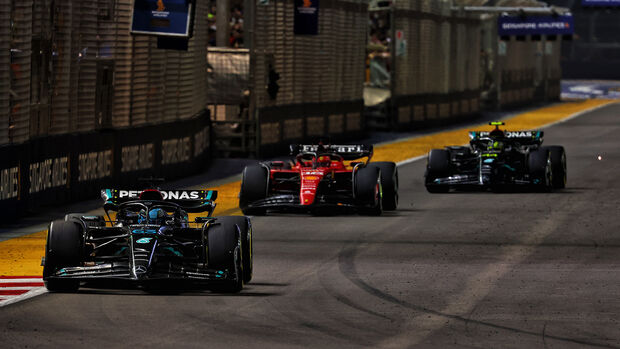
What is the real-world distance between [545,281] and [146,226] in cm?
412

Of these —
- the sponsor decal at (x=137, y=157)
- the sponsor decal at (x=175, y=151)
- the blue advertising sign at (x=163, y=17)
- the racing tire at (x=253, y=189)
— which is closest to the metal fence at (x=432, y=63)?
the sponsor decal at (x=175, y=151)

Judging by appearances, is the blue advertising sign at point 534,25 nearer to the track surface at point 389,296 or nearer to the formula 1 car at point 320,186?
the formula 1 car at point 320,186

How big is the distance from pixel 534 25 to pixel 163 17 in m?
44.4

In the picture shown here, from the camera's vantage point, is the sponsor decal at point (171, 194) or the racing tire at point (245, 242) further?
the sponsor decal at point (171, 194)

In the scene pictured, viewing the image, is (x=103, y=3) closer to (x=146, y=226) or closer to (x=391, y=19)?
(x=146, y=226)

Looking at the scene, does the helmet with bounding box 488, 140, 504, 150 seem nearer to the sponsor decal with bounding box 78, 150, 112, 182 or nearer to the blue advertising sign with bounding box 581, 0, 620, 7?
the sponsor decal with bounding box 78, 150, 112, 182

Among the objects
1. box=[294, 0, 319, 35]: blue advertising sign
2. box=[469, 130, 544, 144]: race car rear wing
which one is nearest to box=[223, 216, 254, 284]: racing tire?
box=[469, 130, 544, 144]: race car rear wing

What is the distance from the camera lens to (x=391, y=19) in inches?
2135

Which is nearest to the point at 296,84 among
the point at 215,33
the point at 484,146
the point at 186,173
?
the point at 215,33

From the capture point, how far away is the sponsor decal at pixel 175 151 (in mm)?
30406

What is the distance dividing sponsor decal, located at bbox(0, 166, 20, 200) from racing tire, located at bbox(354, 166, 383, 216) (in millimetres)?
4992

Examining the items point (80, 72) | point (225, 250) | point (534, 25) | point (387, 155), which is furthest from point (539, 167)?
point (534, 25)

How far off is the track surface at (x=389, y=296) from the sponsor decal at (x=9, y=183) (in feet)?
11.7

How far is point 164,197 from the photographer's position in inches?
624
